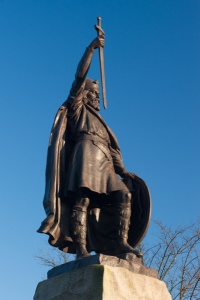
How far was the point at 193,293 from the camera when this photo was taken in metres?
16.9

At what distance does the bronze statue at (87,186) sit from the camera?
5906 millimetres

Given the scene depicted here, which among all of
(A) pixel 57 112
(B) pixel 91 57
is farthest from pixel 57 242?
(B) pixel 91 57

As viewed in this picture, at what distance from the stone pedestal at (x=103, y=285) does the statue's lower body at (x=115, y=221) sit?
1.32 ft

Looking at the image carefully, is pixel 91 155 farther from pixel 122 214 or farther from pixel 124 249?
pixel 124 249

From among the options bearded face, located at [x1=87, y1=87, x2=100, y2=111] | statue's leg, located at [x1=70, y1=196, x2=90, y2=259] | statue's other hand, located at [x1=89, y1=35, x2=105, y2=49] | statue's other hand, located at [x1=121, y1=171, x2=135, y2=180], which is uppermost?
statue's other hand, located at [x1=89, y1=35, x2=105, y2=49]

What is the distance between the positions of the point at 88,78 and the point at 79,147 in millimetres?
1274

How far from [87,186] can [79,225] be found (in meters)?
0.46

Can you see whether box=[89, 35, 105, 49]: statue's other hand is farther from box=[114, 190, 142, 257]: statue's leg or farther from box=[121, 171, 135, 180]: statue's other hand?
box=[114, 190, 142, 257]: statue's leg

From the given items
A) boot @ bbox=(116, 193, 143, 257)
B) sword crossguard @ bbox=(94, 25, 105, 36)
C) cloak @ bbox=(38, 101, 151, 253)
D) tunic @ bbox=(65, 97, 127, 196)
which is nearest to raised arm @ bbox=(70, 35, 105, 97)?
sword crossguard @ bbox=(94, 25, 105, 36)

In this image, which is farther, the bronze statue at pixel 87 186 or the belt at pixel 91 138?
the belt at pixel 91 138

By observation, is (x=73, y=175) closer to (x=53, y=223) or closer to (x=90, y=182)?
(x=90, y=182)

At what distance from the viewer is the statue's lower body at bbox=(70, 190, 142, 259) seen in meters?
Answer: 5.76

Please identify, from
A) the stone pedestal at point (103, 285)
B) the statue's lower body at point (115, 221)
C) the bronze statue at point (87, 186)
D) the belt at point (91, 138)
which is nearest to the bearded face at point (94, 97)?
the bronze statue at point (87, 186)

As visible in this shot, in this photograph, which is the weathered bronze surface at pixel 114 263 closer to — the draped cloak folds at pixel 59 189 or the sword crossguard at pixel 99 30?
the draped cloak folds at pixel 59 189
